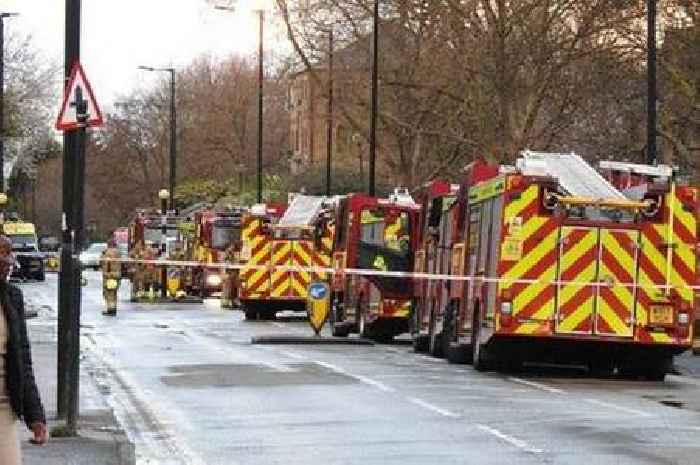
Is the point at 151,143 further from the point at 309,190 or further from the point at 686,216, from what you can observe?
the point at 686,216

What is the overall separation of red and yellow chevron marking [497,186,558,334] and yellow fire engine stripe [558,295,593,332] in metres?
0.20

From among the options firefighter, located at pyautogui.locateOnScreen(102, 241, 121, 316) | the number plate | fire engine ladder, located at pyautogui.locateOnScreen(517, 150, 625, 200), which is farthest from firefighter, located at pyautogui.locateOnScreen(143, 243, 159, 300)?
the number plate

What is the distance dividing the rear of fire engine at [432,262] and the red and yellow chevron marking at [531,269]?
4.67 meters

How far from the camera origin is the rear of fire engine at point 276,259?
133 feet

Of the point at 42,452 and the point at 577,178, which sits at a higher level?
the point at 577,178

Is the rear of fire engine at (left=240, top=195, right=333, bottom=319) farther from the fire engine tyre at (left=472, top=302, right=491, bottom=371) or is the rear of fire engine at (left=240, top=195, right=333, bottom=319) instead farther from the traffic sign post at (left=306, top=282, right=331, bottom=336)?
the fire engine tyre at (left=472, top=302, right=491, bottom=371)

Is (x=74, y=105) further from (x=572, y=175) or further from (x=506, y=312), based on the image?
(x=572, y=175)

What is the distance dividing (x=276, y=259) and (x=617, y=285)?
1973 centimetres

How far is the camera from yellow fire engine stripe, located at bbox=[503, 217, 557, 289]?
21.3m

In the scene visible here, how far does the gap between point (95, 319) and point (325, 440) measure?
2473 cm

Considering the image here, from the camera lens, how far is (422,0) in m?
51.2

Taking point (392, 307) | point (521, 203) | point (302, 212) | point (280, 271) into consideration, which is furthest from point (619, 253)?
point (302, 212)

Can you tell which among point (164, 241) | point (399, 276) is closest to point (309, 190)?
point (164, 241)

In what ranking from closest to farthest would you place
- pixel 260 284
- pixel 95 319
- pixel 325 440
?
pixel 325 440
pixel 95 319
pixel 260 284
